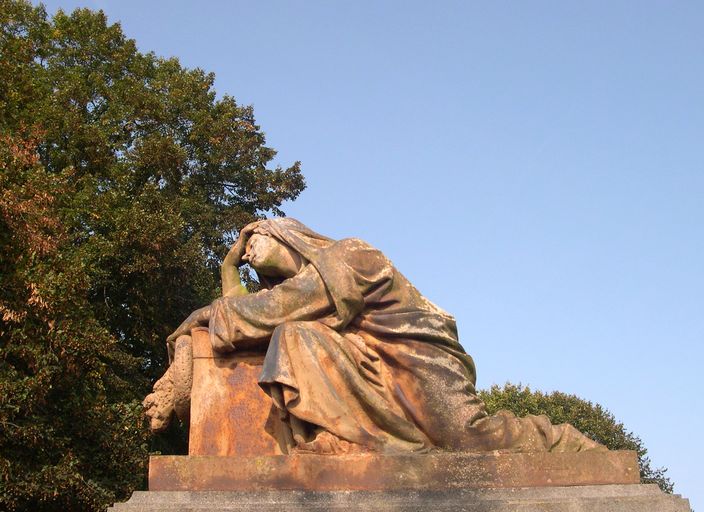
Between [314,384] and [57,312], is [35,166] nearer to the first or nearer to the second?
[57,312]

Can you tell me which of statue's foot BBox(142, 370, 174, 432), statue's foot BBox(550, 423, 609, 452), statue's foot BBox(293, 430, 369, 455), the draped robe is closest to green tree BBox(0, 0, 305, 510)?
statue's foot BBox(142, 370, 174, 432)

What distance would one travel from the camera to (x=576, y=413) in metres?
33.9

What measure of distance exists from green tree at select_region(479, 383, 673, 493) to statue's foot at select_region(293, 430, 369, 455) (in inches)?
1063

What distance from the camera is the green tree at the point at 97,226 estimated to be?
14.3 m

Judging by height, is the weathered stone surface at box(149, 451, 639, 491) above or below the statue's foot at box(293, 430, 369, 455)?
below

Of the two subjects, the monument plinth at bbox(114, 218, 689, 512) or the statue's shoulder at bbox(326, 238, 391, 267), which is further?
the statue's shoulder at bbox(326, 238, 391, 267)

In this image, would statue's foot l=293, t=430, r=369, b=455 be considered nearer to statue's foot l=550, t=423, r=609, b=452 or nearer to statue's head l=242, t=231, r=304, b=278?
statue's foot l=550, t=423, r=609, b=452

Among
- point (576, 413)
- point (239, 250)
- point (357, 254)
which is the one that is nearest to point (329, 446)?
point (357, 254)

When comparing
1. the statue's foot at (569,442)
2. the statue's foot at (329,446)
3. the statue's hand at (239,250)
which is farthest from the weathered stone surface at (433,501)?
the statue's hand at (239,250)

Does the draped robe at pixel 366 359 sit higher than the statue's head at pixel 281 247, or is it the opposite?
the statue's head at pixel 281 247

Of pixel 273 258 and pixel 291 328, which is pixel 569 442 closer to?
pixel 291 328

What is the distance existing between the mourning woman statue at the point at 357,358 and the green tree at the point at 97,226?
7.71 metres

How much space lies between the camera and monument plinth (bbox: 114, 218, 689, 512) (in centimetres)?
604

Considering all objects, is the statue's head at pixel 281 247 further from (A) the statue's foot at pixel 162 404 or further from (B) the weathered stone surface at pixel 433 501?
(B) the weathered stone surface at pixel 433 501
